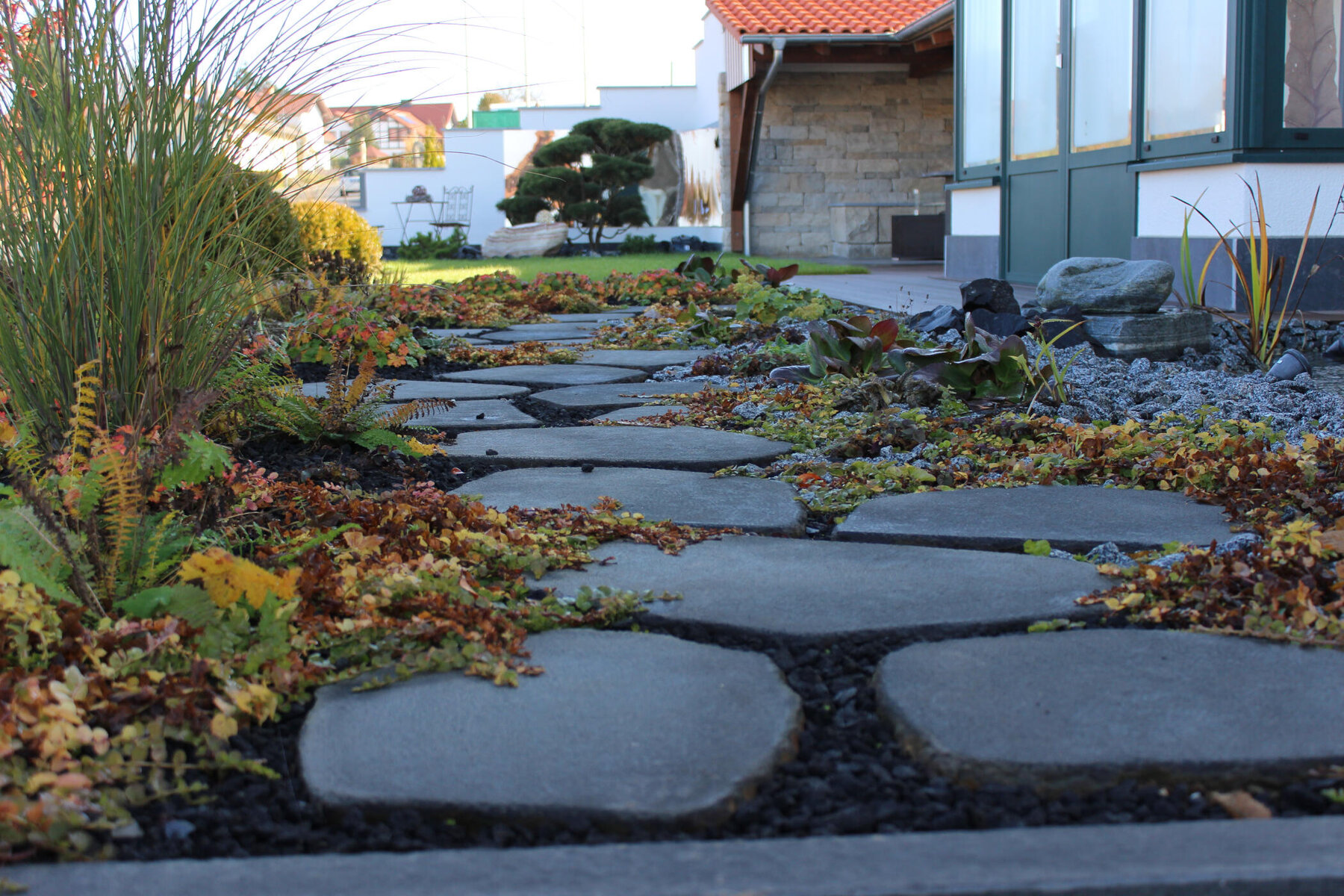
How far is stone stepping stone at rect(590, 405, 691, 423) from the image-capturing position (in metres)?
2.73

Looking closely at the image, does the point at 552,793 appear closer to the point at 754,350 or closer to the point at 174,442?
the point at 174,442

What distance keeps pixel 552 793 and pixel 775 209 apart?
14.2 meters

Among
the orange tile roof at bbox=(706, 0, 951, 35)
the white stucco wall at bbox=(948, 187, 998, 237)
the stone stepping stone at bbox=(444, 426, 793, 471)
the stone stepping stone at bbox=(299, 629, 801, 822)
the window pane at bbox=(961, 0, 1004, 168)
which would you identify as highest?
the orange tile roof at bbox=(706, 0, 951, 35)

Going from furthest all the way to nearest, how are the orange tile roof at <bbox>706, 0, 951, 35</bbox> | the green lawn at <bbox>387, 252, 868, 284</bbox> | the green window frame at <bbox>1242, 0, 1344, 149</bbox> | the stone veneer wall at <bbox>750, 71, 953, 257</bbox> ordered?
the stone veneer wall at <bbox>750, 71, 953, 257</bbox>
the orange tile roof at <bbox>706, 0, 951, 35</bbox>
the green lawn at <bbox>387, 252, 868, 284</bbox>
the green window frame at <bbox>1242, 0, 1344, 149</bbox>

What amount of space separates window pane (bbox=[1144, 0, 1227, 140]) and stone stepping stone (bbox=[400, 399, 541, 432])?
12.1 ft

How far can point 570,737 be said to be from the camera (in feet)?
3.24

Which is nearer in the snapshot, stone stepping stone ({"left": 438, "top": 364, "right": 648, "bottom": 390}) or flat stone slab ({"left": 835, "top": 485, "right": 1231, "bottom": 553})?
flat stone slab ({"left": 835, "top": 485, "right": 1231, "bottom": 553})

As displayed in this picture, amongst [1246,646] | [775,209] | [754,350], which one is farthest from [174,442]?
[775,209]

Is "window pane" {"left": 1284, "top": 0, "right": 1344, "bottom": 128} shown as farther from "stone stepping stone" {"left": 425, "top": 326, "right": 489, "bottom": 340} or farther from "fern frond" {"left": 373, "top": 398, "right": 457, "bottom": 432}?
"fern frond" {"left": 373, "top": 398, "right": 457, "bottom": 432}

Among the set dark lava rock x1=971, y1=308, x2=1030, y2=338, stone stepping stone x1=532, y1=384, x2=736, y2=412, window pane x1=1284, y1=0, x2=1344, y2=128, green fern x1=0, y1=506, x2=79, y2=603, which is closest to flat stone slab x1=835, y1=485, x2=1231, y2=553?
green fern x1=0, y1=506, x2=79, y2=603

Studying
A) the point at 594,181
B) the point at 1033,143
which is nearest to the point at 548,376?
the point at 1033,143

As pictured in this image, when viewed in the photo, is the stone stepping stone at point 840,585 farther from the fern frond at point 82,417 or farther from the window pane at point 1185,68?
the window pane at point 1185,68

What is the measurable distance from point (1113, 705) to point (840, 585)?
422 mm

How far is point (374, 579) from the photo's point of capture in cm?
132
